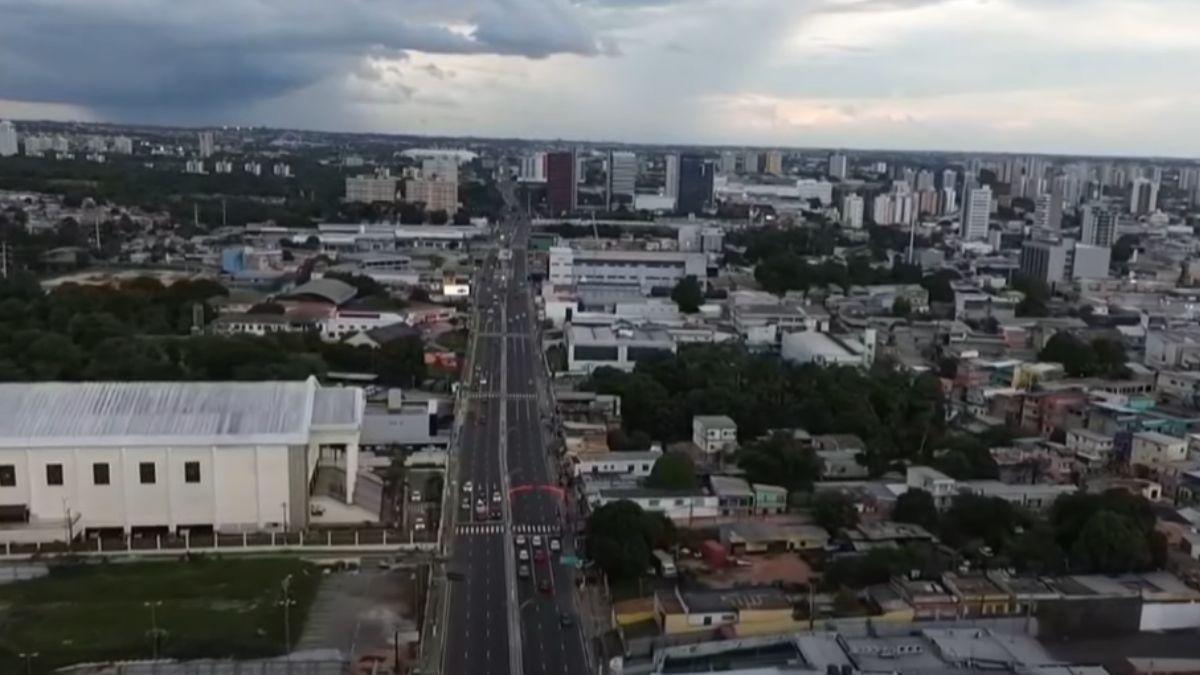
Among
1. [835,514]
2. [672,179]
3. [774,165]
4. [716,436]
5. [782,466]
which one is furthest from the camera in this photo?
[774,165]

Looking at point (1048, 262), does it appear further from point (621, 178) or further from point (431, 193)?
point (621, 178)

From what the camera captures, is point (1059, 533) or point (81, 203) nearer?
point (1059, 533)

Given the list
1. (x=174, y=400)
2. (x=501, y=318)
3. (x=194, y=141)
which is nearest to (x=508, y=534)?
(x=174, y=400)

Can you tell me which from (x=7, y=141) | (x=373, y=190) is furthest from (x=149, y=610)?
(x=7, y=141)

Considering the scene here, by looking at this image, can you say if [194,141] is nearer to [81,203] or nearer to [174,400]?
[81,203]

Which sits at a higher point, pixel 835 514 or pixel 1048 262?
pixel 1048 262

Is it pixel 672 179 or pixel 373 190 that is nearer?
pixel 373 190

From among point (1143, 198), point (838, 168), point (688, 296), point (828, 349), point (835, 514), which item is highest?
point (838, 168)
